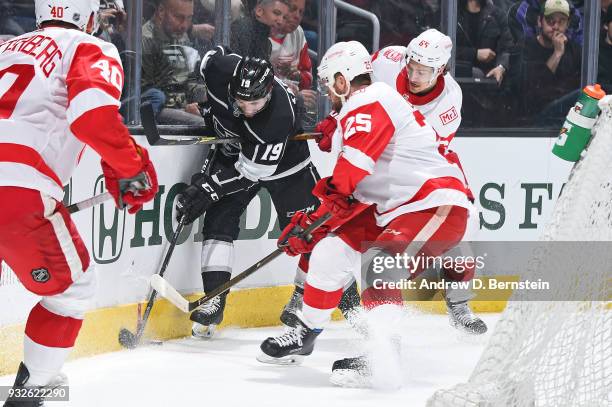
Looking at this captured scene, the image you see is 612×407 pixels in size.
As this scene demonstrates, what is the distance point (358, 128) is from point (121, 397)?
1102 mm

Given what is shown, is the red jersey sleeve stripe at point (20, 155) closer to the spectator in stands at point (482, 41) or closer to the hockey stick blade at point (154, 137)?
the hockey stick blade at point (154, 137)

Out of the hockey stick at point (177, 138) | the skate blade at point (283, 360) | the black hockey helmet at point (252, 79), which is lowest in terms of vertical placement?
the skate blade at point (283, 360)

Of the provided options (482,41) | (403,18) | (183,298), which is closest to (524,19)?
(482,41)

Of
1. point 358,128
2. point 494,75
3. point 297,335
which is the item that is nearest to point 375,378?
point 297,335

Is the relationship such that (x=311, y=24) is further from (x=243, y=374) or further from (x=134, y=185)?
(x=134, y=185)

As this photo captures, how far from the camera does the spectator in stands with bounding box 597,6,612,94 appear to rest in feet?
19.5

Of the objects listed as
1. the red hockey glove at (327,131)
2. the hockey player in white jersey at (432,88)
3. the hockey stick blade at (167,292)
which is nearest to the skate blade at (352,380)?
the hockey stick blade at (167,292)

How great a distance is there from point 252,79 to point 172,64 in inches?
17.8

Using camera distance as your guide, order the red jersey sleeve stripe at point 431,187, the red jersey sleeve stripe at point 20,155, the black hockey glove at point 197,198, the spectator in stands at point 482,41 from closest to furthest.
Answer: the red jersey sleeve stripe at point 20,155 → the red jersey sleeve stripe at point 431,187 → the black hockey glove at point 197,198 → the spectator in stands at point 482,41

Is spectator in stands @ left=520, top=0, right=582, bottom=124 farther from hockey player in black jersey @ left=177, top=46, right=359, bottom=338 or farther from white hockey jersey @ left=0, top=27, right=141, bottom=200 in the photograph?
white hockey jersey @ left=0, top=27, right=141, bottom=200

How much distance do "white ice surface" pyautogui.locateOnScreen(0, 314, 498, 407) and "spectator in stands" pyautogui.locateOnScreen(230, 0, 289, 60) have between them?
1.18 metres

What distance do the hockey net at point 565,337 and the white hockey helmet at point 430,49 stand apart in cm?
153

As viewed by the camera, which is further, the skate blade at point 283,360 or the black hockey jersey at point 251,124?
the black hockey jersey at point 251,124

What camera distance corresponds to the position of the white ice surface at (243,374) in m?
3.76
